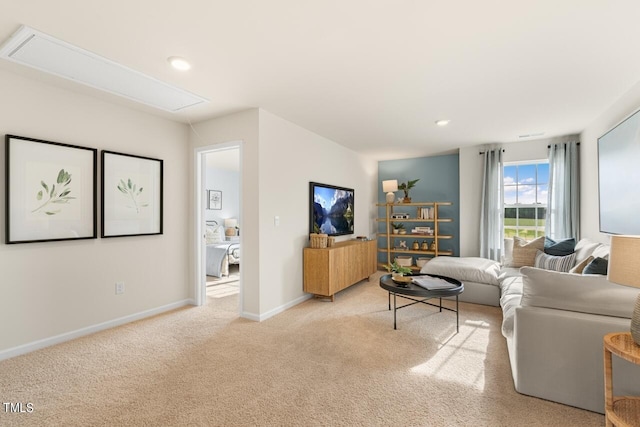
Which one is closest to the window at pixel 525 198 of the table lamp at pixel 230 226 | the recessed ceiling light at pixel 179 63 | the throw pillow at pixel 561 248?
the throw pillow at pixel 561 248

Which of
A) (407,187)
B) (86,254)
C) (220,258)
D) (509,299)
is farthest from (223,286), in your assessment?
(509,299)

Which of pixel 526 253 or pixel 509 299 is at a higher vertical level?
pixel 526 253

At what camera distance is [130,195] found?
11.1 feet

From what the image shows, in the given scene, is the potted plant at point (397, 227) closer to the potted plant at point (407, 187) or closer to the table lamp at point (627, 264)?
the potted plant at point (407, 187)

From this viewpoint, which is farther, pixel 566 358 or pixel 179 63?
pixel 179 63

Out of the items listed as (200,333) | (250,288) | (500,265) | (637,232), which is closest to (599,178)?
(637,232)

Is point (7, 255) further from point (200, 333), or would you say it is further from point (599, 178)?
point (599, 178)

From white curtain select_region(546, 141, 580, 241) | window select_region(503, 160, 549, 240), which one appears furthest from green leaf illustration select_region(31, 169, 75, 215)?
white curtain select_region(546, 141, 580, 241)

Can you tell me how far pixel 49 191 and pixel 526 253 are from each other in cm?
548

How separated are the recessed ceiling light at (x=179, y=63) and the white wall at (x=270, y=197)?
1042 millimetres

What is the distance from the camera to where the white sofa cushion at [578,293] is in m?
1.78

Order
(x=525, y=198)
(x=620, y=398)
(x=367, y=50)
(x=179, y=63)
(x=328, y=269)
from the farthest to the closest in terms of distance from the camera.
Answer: (x=525, y=198) < (x=328, y=269) < (x=179, y=63) < (x=367, y=50) < (x=620, y=398)

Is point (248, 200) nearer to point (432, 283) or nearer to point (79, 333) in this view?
point (79, 333)

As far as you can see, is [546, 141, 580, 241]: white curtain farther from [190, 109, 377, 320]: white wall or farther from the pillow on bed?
the pillow on bed
